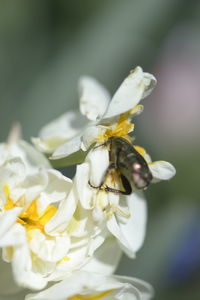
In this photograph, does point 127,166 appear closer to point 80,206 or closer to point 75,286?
point 80,206

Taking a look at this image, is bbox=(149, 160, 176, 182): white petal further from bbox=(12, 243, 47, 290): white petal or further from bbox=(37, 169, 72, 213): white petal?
bbox=(12, 243, 47, 290): white petal

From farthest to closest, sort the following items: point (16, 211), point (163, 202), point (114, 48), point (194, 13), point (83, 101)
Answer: point (194, 13) < point (163, 202) < point (114, 48) < point (83, 101) < point (16, 211)

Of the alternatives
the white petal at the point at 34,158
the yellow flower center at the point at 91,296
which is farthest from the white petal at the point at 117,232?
the white petal at the point at 34,158

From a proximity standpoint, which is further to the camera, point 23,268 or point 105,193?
point 105,193

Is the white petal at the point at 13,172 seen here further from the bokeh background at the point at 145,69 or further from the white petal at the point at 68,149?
the bokeh background at the point at 145,69

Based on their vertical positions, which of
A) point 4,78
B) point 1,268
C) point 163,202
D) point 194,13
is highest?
point 194,13

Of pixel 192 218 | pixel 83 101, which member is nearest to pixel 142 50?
pixel 192 218

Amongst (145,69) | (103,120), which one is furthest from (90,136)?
(145,69)

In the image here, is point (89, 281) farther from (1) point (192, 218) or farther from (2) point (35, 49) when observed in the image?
(2) point (35, 49)
